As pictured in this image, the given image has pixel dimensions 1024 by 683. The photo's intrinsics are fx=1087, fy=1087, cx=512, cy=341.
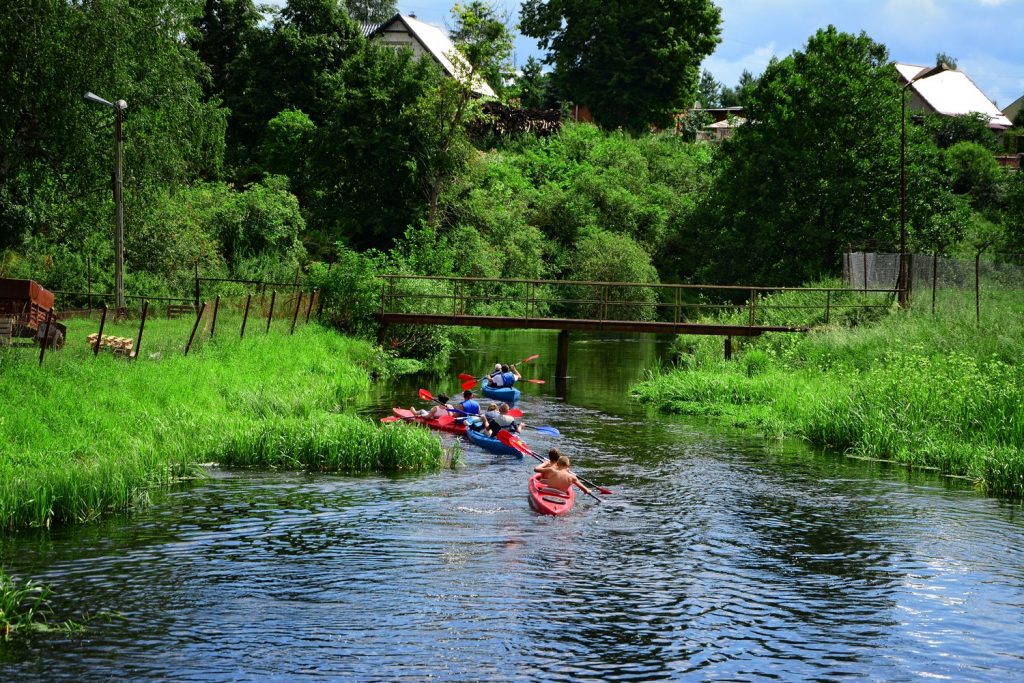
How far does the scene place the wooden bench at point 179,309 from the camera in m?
35.9

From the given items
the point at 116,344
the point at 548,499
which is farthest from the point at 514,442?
the point at 116,344

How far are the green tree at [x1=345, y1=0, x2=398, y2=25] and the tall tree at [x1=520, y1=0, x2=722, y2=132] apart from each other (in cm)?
2771

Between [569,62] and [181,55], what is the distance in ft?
140

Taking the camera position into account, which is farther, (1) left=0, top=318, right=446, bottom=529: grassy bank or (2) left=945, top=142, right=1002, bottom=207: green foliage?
(2) left=945, top=142, right=1002, bottom=207: green foliage

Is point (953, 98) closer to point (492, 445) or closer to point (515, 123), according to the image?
point (515, 123)

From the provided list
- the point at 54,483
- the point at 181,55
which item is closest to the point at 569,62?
the point at 181,55

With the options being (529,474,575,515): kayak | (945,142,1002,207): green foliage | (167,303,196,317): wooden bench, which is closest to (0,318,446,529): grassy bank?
(529,474,575,515): kayak

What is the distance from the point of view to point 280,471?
18188 mm

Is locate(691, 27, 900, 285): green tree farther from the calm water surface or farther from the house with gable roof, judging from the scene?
the house with gable roof

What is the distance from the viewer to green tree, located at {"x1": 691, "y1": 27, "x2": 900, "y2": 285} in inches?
1858

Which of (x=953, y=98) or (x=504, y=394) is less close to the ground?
(x=953, y=98)

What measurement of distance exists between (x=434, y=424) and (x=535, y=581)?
1115 cm

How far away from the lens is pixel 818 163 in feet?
156

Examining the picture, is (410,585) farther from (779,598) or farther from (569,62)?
(569,62)
